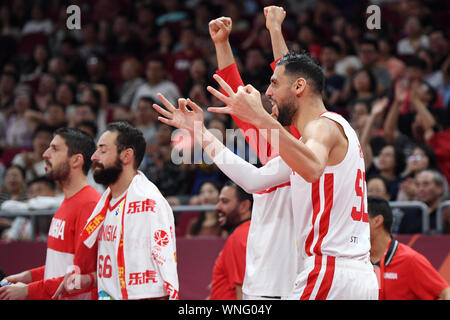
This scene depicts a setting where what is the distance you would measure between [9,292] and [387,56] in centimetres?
721

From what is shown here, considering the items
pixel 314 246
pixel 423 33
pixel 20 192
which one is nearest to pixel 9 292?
pixel 314 246

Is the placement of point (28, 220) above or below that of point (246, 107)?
below

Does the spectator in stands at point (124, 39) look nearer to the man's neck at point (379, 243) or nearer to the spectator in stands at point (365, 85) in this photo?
the spectator in stands at point (365, 85)

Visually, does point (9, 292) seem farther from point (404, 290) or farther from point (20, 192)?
point (20, 192)

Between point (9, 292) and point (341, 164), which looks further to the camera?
point (9, 292)

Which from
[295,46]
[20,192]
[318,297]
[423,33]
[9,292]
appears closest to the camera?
[318,297]

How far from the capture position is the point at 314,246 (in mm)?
3494

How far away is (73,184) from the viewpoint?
5180 mm

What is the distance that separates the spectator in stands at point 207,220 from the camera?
739cm

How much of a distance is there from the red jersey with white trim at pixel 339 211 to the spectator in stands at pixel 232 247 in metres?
1.89

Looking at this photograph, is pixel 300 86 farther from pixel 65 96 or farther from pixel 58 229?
pixel 65 96

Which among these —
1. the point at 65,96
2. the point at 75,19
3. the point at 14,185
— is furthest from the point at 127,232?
the point at 65,96

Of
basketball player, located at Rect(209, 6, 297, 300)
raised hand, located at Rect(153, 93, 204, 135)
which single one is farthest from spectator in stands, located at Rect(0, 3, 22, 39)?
raised hand, located at Rect(153, 93, 204, 135)

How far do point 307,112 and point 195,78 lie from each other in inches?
274
